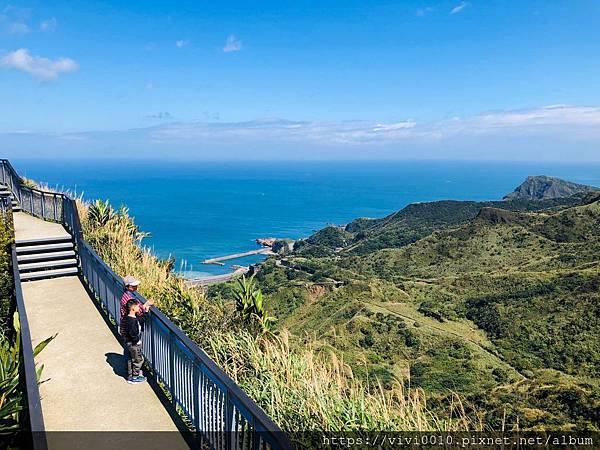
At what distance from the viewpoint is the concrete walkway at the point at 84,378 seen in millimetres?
5387

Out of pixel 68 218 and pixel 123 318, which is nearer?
pixel 123 318

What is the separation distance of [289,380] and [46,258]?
8492mm

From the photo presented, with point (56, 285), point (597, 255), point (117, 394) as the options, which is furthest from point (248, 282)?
point (597, 255)

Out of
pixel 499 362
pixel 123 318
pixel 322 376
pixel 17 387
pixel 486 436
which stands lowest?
pixel 499 362

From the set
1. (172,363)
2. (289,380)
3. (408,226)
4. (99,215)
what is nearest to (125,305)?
(172,363)

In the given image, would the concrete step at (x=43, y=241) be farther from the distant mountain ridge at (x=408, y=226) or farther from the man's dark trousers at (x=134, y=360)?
the distant mountain ridge at (x=408, y=226)

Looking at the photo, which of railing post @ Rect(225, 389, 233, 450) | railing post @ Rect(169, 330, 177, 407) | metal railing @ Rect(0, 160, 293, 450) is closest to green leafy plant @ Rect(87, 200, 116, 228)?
metal railing @ Rect(0, 160, 293, 450)

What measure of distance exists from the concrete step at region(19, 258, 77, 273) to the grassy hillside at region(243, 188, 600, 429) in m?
7.21

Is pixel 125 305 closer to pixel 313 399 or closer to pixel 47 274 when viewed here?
pixel 313 399

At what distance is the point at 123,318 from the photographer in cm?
624

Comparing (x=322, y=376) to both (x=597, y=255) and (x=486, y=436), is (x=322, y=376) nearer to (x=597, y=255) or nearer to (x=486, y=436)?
(x=486, y=436)

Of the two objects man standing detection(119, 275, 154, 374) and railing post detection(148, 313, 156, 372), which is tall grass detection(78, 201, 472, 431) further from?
man standing detection(119, 275, 154, 374)

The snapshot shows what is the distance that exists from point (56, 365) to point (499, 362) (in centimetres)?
3923

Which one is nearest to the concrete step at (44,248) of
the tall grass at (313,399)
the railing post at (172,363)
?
the tall grass at (313,399)
